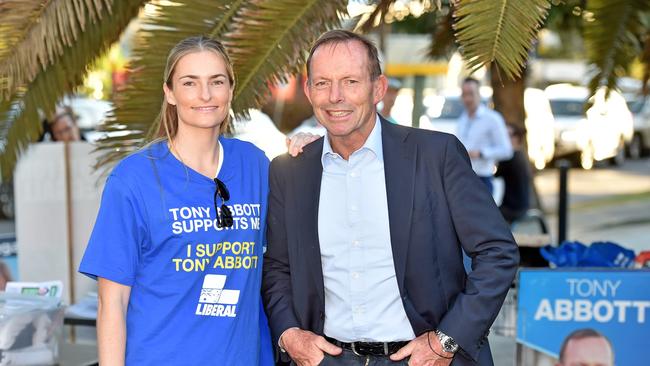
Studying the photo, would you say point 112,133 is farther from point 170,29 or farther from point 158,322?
point 158,322

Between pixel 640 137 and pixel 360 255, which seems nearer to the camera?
pixel 360 255

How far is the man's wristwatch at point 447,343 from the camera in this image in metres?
3.16

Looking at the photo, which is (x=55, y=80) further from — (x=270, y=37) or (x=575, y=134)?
(x=575, y=134)

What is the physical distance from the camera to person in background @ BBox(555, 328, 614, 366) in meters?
4.74

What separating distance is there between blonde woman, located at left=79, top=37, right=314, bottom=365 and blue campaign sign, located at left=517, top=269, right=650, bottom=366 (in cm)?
187

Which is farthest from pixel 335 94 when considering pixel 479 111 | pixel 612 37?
pixel 479 111

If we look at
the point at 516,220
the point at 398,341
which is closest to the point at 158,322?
the point at 398,341

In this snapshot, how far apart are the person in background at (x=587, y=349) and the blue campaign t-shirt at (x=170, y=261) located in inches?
81.0

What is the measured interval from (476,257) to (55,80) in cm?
298

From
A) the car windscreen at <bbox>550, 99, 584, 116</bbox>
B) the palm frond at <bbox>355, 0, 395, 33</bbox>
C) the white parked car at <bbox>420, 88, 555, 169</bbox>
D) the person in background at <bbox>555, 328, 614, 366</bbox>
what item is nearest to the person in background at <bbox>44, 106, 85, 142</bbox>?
the palm frond at <bbox>355, 0, 395, 33</bbox>

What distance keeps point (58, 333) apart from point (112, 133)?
110 cm

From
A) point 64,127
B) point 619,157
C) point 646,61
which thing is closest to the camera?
point 646,61

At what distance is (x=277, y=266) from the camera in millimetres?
3488

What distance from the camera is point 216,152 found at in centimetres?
336
